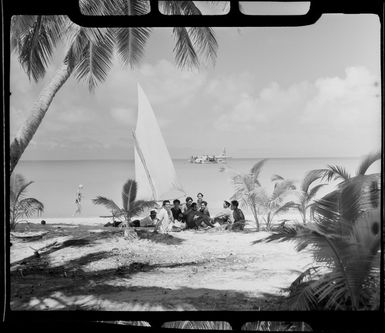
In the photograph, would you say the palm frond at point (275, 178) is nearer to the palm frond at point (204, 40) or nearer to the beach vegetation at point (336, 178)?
the palm frond at point (204, 40)

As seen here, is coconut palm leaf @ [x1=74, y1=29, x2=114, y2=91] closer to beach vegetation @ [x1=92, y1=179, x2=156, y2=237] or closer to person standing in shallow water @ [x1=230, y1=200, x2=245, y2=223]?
beach vegetation @ [x1=92, y1=179, x2=156, y2=237]

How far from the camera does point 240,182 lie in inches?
368

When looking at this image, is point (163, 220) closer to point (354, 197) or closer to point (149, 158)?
point (149, 158)

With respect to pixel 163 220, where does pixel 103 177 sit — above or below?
above

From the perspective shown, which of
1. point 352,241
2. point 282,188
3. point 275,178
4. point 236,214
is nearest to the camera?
point 352,241

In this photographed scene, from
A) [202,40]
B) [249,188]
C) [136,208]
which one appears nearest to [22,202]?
[136,208]

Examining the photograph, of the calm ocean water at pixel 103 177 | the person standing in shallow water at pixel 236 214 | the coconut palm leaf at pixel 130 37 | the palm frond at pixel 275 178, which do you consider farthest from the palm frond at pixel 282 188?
the calm ocean water at pixel 103 177

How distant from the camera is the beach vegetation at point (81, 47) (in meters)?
6.74

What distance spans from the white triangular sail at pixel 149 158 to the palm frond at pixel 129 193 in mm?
3322

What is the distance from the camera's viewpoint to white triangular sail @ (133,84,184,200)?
1226cm

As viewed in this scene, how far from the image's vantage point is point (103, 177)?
46.4 feet

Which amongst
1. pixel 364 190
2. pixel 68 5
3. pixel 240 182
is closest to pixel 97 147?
pixel 240 182

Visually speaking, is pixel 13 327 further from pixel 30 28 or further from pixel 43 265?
pixel 43 265

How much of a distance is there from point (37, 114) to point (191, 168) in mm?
8691
